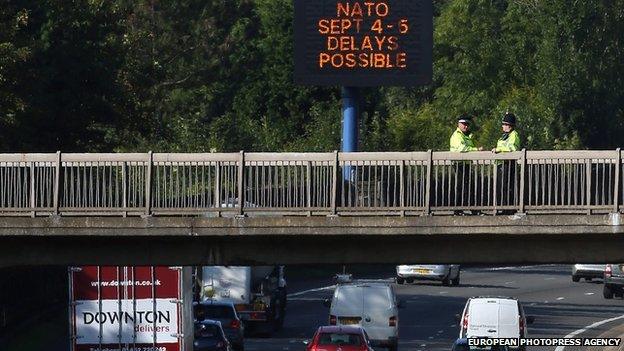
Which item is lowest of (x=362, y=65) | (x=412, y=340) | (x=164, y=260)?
(x=412, y=340)

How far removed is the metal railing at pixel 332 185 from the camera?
2856cm

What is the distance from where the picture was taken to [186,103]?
9744 cm

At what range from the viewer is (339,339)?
139 ft

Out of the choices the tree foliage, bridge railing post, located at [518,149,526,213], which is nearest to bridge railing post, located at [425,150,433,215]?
bridge railing post, located at [518,149,526,213]

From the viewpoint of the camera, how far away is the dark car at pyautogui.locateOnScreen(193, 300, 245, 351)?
47.3m

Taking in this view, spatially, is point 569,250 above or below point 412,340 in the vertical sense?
above

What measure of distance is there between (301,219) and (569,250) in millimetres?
4664

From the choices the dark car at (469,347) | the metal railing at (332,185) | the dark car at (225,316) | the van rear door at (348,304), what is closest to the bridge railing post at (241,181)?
the metal railing at (332,185)

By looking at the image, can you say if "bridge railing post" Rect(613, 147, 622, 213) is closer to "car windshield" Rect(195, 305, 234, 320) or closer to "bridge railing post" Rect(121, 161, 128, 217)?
"bridge railing post" Rect(121, 161, 128, 217)

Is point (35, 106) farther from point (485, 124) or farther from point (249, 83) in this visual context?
point (485, 124)

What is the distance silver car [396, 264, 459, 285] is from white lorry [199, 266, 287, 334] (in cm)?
1900

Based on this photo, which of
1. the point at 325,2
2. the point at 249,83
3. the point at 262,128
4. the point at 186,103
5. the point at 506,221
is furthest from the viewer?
the point at 186,103

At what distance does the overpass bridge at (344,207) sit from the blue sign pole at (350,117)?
32.5 ft

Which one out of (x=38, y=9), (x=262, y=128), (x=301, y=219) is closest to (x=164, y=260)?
(x=301, y=219)
